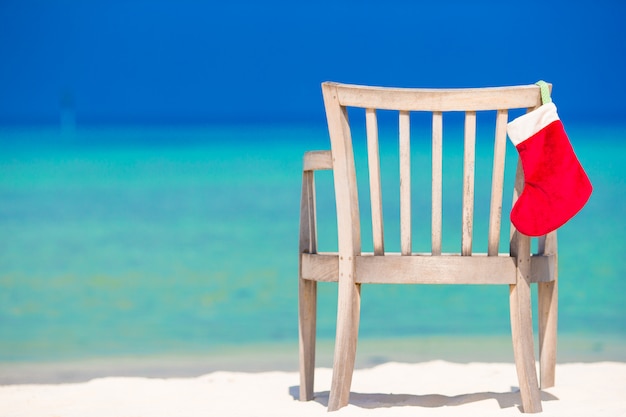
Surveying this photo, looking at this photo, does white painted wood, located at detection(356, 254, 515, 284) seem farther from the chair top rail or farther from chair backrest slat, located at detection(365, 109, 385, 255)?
the chair top rail

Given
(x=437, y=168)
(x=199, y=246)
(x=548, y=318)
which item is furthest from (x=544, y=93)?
(x=199, y=246)

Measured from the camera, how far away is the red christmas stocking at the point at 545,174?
6.45ft

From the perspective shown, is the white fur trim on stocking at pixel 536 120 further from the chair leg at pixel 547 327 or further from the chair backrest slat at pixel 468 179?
the chair leg at pixel 547 327

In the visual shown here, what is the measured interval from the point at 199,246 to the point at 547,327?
9.43ft

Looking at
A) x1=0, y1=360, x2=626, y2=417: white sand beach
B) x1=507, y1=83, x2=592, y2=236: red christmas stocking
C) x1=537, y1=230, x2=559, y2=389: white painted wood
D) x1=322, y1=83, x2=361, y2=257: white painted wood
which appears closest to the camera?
x1=507, y1=83, x2=592, y2=236: red christmas stocking

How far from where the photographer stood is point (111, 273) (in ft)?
15.4

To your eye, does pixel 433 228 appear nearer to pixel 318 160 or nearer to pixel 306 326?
pixel 318 160

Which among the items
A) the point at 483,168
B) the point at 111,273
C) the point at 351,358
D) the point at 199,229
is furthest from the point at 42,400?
the point at 483,168

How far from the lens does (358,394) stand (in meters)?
2.52

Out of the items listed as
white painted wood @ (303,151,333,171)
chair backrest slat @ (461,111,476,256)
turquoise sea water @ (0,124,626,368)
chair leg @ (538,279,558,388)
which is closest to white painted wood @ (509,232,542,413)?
chair backrest slat @ (461,111,476,256)

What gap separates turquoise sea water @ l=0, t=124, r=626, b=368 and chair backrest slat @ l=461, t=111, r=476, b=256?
182cm

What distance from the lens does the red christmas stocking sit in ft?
6.45

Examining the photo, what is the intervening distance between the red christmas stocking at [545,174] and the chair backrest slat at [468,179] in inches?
3.3

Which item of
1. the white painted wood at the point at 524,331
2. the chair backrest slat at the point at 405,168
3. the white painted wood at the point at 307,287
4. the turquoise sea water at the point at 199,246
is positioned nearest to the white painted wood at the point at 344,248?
the chair backrest slat at the point at 405,168
